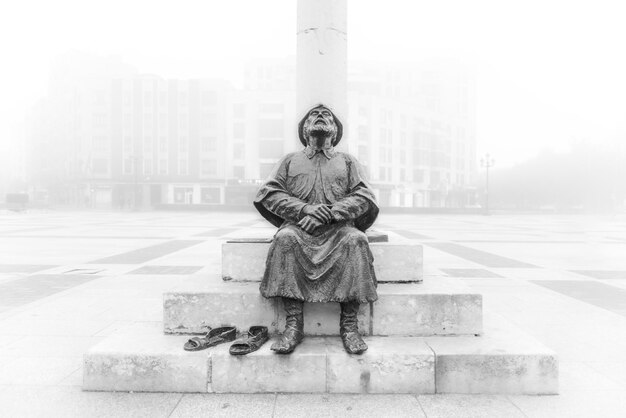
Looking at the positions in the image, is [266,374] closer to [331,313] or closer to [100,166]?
[331,313]

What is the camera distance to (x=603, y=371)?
3.45 meters

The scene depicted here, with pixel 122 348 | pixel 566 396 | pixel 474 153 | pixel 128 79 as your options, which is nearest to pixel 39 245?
pixel 122 348

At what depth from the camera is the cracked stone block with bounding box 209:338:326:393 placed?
10.1 ft

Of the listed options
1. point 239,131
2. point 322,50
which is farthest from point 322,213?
point 239,131

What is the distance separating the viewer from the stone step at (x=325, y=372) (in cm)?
309

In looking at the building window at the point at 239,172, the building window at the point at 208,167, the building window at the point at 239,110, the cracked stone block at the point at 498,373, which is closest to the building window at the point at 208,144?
the building window at the point at 208,167

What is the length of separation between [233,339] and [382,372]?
3.89 feet

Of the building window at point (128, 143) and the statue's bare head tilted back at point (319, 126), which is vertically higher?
the building window at point (128, 143)

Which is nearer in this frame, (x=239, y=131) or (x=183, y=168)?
(x=239, y=131)

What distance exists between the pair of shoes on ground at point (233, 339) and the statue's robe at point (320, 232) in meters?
0.32

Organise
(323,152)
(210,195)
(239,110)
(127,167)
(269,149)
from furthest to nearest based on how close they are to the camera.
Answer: (239,110) → (127,167) → (269,149) → (210,195) → (323,152)

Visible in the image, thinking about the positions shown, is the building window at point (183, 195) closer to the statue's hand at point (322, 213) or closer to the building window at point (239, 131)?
the building window at point (239, 131)

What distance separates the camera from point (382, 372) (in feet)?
10.2

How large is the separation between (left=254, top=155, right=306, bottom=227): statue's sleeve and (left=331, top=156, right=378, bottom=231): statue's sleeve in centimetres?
33
